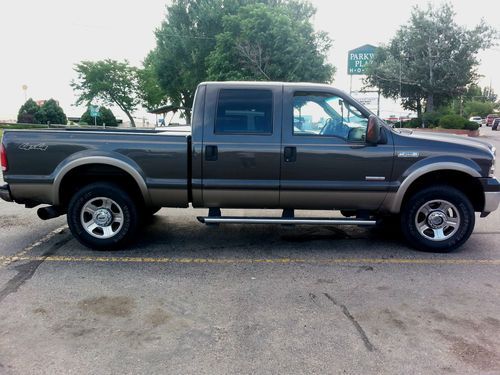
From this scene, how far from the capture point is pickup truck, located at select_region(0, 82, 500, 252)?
5.13m

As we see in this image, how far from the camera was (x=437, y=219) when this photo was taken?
538 centimetres

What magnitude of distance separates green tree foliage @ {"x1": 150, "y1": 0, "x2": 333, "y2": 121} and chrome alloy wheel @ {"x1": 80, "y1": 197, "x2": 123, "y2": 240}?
26.6m

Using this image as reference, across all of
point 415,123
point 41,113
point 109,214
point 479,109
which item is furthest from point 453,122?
point 479,109

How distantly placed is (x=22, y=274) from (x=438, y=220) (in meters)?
4.77

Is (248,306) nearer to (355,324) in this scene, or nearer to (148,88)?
(355,324)

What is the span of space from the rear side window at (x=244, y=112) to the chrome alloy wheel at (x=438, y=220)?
7.05 feet

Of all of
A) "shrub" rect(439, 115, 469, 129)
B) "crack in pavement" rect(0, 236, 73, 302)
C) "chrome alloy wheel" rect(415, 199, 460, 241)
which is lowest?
"crack in pavement" rect(0, 236, 73, 302)

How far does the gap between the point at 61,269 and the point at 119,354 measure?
2034 millimetres

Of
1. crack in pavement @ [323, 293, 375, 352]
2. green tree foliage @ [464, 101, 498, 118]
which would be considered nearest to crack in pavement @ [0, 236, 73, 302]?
crack in pavement @ [323, 293, 375, 352]

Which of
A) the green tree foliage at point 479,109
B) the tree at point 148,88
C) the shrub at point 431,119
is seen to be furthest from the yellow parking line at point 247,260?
the green tree foliage at point 479,109

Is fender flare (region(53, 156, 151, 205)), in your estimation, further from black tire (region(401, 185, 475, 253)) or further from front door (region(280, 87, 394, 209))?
black tire (region(401, 185, 475, 253))

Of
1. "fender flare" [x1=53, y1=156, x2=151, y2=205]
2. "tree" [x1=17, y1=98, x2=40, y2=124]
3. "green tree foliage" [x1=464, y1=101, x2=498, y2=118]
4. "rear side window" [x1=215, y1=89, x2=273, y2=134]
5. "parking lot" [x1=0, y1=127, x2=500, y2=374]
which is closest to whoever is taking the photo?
"parking lot" [x1=0, y1=127, x2=500, y2=374]

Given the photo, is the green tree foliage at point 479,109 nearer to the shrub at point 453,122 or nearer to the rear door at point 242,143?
the shrub at point 453,122

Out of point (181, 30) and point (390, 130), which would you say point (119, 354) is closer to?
point (390, 130)
